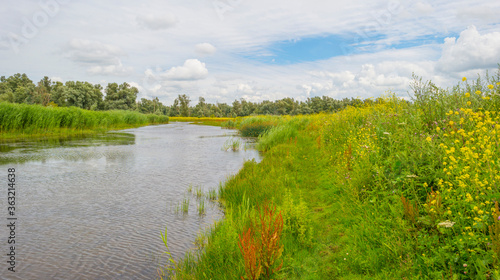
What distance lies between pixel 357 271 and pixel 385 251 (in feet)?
1.40

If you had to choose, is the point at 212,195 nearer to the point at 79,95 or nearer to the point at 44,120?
the point at 44,120

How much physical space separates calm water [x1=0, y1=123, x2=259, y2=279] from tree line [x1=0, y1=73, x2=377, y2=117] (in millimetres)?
35244

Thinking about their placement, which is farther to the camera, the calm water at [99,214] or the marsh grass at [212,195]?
the marsh grass at [212,195]

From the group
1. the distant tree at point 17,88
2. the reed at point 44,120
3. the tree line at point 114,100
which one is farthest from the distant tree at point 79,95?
the reed at point 44,120

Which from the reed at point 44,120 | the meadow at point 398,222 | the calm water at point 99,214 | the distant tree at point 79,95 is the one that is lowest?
the calm water at point 99,214

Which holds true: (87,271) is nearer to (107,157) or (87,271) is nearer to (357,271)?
(357,271)

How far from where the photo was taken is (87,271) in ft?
14.9

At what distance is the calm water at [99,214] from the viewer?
4766mm

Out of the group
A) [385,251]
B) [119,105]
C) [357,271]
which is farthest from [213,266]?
[119,105]

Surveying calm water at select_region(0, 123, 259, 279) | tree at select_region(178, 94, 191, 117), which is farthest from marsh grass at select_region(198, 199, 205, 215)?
tree at select_region(178, 94, 191, 117)

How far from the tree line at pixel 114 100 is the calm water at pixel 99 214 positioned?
3524 centimetres

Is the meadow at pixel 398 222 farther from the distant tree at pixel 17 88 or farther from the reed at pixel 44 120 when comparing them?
the distant tree at pixel 17 88

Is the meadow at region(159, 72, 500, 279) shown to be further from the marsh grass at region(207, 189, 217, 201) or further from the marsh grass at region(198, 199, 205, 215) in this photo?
the marsh grass at region(207, 189, 217, 201)

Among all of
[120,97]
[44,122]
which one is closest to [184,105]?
[120,97]
